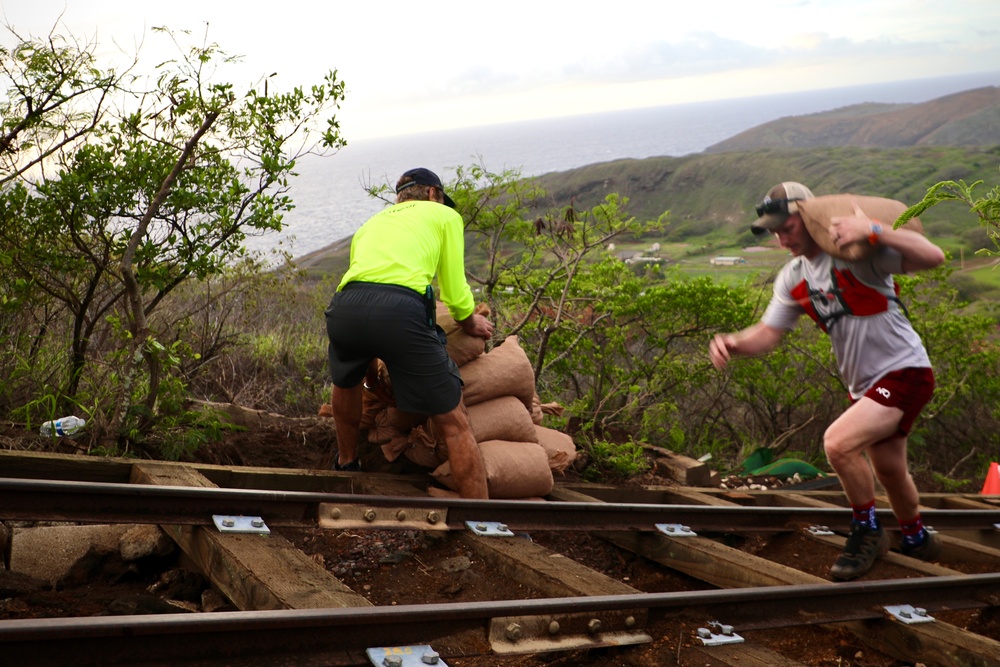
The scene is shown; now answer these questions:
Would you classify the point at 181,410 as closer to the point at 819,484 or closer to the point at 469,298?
the point at 469,298

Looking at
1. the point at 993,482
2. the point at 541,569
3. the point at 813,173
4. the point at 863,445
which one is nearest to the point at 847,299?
the point at 863,445

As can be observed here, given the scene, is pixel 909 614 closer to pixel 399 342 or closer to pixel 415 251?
pixel 399 342

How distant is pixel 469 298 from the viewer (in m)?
5.46

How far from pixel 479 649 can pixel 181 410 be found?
3.57m

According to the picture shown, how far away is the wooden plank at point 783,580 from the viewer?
12.3 ft

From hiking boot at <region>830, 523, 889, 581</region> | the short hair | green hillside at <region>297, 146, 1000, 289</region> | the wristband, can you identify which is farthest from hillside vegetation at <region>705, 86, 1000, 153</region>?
the wristband

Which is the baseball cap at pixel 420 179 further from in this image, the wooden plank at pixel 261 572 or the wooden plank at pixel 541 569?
the wooden plank at pixel 261 572

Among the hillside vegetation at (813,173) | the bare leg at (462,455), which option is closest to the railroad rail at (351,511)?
the bare leg at (462,455)

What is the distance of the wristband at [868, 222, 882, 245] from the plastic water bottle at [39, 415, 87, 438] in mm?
4589

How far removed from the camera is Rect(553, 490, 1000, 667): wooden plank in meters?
3.75

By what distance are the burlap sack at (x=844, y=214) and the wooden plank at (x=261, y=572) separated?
275 centimetres

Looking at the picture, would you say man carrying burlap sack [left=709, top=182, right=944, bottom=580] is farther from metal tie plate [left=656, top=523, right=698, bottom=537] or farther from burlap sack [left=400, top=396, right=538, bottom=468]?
burlap sack [left=400, top=396, right=538, bottom=468]

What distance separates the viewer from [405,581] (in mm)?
4594

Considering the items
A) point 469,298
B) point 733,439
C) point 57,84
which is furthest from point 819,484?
point 57,84
